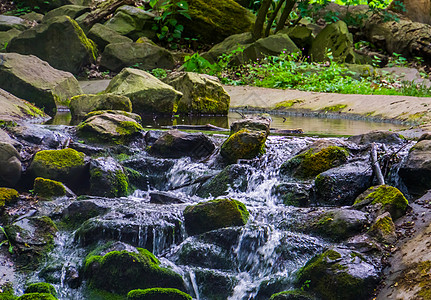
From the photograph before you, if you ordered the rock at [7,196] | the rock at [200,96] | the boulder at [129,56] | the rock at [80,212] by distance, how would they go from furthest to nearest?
the boulder at [129,56]
the rock at [200,96]
the rock at [7,196]
the rock at [80,212]

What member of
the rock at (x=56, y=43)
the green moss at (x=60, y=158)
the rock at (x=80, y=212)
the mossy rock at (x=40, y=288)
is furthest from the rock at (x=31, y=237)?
the rock at (x=56, y=43)

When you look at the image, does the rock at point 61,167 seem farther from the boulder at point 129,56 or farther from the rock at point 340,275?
the boulder at point 129,56

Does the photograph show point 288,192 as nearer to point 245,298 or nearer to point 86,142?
point 245,298

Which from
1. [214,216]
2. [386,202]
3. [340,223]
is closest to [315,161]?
[386,202]

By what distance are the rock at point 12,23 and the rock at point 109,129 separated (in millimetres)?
13358

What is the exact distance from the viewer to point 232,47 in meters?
17.5

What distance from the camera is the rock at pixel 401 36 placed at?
18.5 m

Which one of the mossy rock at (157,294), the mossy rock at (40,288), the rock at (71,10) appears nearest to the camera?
the mossy rock at (157,294)

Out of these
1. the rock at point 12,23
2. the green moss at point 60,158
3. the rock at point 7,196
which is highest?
the green moss at point 60,158

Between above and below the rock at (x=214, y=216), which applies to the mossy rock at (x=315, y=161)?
above

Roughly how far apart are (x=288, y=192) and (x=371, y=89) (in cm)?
867

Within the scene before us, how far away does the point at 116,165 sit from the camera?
19.1 feet

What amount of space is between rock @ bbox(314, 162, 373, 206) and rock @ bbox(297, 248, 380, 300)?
126cm

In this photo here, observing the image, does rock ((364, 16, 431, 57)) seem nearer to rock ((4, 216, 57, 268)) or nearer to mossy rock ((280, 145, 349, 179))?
mossy rock ((280, 145, 349, 179))
